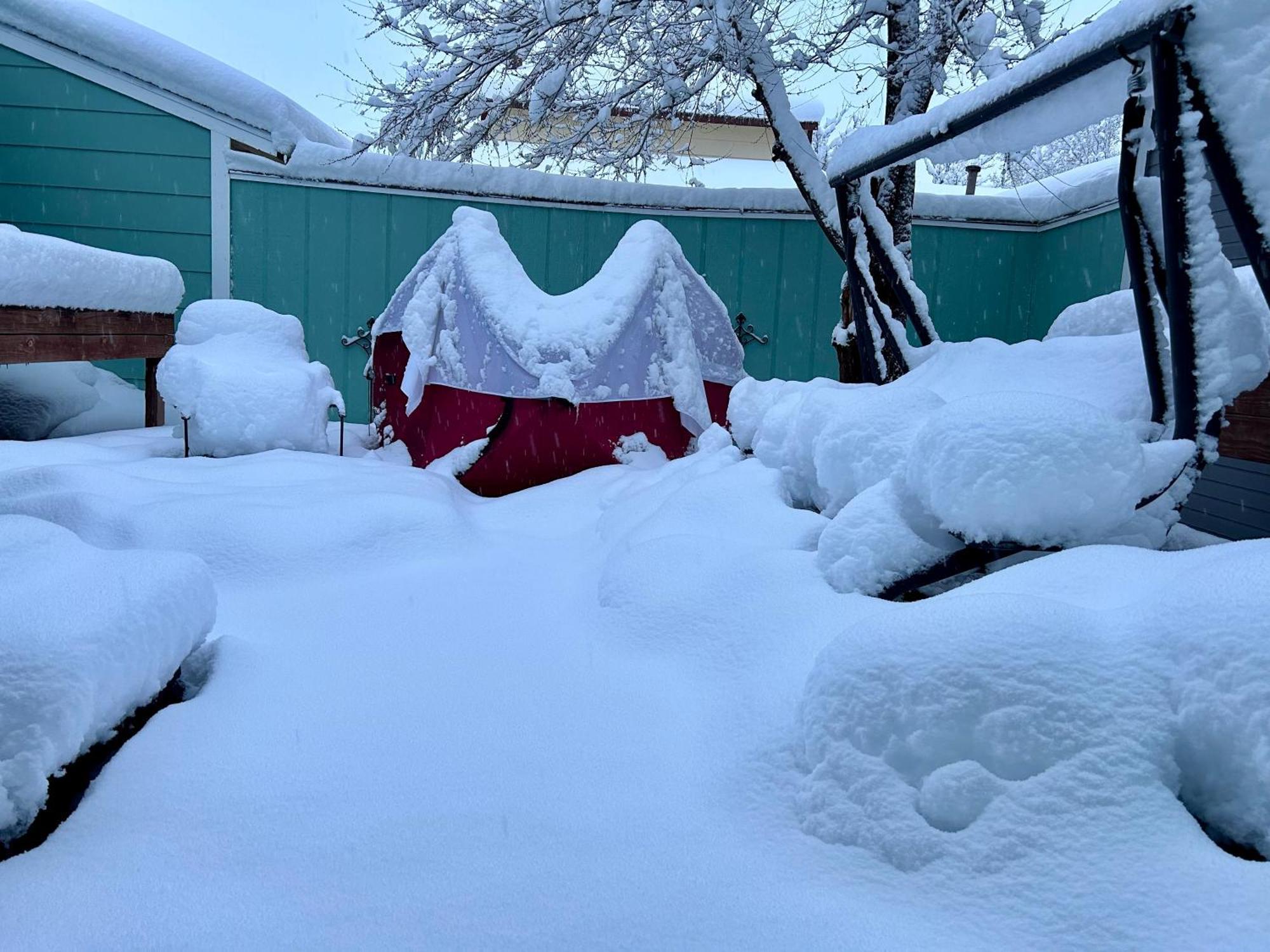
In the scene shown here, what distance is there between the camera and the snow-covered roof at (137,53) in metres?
6.01

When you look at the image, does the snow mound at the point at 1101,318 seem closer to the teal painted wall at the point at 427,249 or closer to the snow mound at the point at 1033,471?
the snow mound at the point at 1033,471

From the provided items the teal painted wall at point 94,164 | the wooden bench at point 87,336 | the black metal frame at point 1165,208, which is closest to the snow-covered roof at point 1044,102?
the black metal frame at point 1165,208

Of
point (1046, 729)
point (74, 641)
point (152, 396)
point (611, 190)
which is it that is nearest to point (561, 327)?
point (611, 190)

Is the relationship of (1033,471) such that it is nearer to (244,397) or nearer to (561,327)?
(561,327)

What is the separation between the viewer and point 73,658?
1371mm

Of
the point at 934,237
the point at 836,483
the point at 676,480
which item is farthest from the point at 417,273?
the point at 934,237

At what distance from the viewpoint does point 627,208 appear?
718 cm

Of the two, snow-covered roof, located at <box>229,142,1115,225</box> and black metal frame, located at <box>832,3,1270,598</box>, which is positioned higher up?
snow-covered roof, located at <box>229,142,1115,225</box>

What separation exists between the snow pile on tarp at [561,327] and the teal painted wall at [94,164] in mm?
2359

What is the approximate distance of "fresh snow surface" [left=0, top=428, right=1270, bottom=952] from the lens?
3.45 feet

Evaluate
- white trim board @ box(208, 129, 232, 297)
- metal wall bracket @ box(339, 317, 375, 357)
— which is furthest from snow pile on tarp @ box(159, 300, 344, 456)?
white trim board @ box(208, 129, 232, 297)

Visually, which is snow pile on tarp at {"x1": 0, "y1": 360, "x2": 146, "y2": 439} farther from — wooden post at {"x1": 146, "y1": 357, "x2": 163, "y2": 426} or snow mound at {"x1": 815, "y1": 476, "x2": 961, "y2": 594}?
snow mound at {"x1": 815, "y1": 476, "x2": 961, "y2": 594}

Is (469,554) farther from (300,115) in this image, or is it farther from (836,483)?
(300,115)

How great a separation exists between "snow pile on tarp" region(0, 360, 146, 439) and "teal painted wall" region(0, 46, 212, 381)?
3.21 feet
